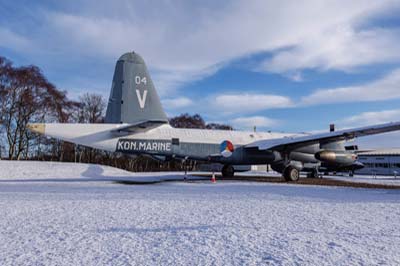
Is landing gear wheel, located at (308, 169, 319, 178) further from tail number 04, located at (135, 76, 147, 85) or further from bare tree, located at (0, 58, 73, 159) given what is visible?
A: bare tree, located at (0, 58, 73, 159)

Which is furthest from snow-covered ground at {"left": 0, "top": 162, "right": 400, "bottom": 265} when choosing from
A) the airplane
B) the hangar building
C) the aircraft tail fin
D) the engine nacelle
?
the hangar building

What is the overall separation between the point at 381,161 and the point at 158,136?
177 ft

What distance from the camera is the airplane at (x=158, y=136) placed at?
14391 mm

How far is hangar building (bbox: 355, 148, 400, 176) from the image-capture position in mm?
52156

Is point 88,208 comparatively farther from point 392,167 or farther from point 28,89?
point 392,167

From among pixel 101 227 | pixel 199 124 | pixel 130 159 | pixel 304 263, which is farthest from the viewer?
pixel 199 124

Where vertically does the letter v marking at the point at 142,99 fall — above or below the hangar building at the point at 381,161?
above

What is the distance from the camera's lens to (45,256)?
11.5 feet

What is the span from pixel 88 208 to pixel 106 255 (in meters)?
3.50

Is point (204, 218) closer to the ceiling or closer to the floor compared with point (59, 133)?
closer to the floor

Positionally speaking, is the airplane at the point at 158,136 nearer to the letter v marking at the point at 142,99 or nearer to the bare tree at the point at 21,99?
the letter v marking at the point at 142,99

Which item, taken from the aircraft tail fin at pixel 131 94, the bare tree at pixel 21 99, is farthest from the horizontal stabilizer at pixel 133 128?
the bare tree at pixel 21 99

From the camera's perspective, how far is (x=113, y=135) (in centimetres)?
1460

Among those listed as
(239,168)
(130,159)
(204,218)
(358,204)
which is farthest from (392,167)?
(204,218)
